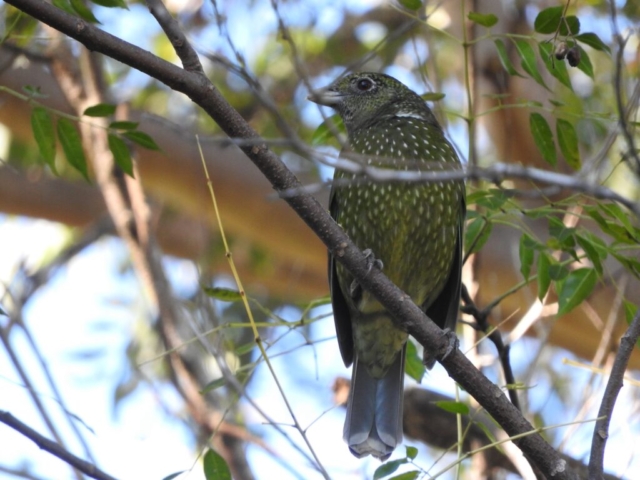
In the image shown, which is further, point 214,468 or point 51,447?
point 214,468

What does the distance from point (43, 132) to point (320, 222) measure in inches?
44.5

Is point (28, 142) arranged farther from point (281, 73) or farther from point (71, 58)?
point (281, 73)

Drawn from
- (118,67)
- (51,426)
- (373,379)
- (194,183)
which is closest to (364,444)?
(373,379)

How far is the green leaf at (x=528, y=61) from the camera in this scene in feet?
10.3

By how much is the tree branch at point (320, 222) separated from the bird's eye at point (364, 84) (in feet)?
6.79

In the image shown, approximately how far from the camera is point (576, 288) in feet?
10.3

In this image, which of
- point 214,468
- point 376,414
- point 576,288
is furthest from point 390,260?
point 214,468

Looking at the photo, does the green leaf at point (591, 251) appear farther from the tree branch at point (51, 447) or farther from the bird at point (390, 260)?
the tree branch at point (51, 447)

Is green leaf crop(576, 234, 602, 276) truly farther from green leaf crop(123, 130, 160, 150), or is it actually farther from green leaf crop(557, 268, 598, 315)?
green leaf crop(123, 130, 160, 150)

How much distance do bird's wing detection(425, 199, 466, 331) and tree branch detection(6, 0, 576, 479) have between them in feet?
2.69

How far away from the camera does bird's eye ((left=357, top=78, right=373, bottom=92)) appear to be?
193 inches

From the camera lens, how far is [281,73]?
779cm

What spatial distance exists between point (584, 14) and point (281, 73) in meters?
2.45

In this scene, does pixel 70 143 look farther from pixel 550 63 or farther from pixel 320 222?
pixel 550 63
